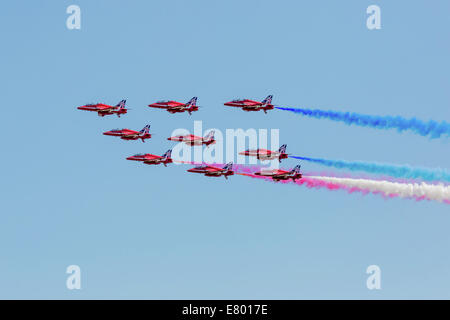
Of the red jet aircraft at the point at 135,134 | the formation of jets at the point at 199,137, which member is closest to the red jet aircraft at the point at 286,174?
the formation of jets at the point at 199,137

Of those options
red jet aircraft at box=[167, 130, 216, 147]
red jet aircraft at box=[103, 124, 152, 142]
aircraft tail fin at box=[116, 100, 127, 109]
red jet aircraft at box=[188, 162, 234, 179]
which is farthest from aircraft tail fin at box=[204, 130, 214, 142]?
aircraft tail fin at box=[116, 100, 127, 109]

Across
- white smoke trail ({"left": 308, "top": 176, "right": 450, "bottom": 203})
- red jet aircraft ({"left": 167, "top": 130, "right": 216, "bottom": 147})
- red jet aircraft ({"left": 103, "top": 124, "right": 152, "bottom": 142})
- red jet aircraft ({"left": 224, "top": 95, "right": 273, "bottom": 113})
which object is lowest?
white smoke trail ({"left": 308, "top": 176, "right": 450, "bottom": 203})

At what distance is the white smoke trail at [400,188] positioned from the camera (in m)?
180

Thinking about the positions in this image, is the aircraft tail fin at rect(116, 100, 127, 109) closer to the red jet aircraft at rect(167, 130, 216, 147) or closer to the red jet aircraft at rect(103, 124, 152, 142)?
the red jet aircraft at rect(103, 124, 152, 142)

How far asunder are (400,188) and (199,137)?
25557 millimetres

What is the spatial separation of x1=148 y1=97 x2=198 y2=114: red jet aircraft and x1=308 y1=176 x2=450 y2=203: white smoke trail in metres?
17.4

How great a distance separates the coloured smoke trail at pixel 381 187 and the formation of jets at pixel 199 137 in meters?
1.80

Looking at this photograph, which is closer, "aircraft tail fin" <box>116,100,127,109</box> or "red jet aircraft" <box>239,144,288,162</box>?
"red jet aircraft" <box>239,144,288,162</box>

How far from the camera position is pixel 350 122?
189 metres

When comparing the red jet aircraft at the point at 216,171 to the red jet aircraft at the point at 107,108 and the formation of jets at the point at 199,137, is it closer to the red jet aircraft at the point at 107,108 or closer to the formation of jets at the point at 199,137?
the formation of jets at the point at 199,137

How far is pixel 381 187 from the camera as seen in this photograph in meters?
188

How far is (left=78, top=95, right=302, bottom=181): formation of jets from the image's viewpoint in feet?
631
